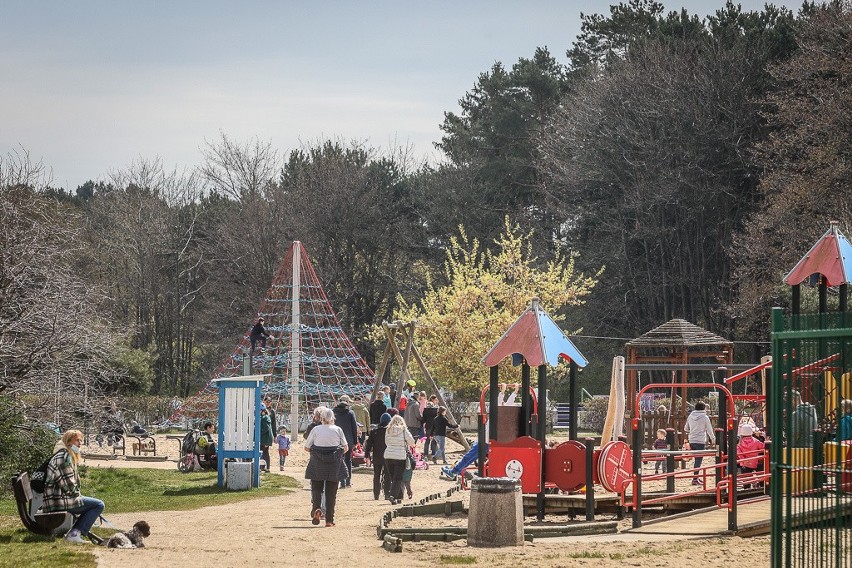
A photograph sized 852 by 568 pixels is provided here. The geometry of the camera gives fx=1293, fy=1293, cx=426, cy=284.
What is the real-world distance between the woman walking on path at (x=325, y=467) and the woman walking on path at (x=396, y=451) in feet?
Result: 8.60

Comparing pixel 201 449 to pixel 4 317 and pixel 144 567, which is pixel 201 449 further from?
pixel 144 567

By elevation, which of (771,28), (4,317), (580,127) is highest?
(771,28)

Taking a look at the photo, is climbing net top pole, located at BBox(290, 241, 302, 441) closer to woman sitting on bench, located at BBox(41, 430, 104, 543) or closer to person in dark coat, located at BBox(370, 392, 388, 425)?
person in dark coat, located at BBox(370, 392, 388, 425)

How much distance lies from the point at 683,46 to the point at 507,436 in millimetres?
37638

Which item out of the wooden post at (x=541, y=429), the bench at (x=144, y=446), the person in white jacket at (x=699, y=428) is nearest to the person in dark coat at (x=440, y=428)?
the person in white jacket at (x=699, y=428)

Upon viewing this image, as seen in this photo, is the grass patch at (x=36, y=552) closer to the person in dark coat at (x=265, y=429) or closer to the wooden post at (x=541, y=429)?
the wooden post at (x=541, y=429)

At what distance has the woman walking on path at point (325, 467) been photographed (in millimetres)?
17203

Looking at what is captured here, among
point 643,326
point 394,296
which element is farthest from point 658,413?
point 394,296

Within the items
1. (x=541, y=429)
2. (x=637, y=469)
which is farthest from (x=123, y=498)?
(x=637, y=469)

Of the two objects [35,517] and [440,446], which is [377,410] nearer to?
[440,446]

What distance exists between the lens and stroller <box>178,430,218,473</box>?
89.6 feet

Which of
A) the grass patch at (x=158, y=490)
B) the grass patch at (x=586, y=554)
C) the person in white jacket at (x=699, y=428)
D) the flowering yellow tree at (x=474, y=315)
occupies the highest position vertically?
the flowering yellow tree at (x=474, y=315)

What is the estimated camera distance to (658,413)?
30.4 meters

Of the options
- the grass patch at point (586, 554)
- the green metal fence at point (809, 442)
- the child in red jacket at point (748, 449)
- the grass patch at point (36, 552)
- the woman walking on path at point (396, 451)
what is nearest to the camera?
the green metal fence at point (809, 442)
